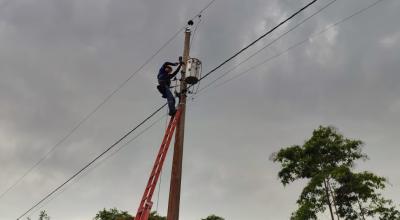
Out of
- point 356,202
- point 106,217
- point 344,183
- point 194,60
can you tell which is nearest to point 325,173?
point 344,183

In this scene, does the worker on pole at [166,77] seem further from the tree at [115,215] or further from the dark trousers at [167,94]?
the tree at [115,215]

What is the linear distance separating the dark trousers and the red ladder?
0.30m

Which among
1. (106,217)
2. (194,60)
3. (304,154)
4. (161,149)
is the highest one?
(106,217)

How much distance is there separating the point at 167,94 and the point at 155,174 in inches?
95.2

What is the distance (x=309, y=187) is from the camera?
21.1 m

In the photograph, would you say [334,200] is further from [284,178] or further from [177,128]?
[177,128]

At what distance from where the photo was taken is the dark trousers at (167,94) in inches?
368

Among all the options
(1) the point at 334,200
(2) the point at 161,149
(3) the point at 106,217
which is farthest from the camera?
(3) the point at 106,217

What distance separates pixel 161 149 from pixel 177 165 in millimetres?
→ 1089

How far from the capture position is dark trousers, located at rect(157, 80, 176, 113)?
936 centimetres

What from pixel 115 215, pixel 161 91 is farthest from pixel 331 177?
pixel 115 215

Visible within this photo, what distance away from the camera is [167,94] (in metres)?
9.84

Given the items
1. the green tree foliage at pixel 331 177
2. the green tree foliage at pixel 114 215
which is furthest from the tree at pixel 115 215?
the green tree foliage at pixel 331 177

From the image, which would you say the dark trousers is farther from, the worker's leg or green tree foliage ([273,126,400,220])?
green tree foliage ([273,126,400,220])
